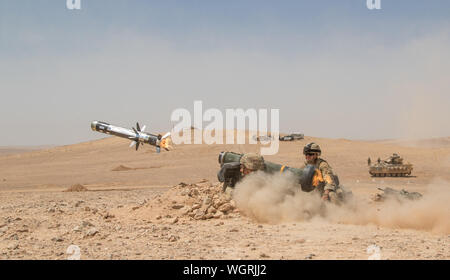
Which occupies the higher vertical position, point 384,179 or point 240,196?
point 240,196

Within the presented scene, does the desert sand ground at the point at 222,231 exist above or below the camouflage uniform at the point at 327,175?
below

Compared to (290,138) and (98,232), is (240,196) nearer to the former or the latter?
(98,232)

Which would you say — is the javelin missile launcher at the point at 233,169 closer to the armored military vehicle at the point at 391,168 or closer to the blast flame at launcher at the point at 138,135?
the blast flame at launcher at the point at 138,135

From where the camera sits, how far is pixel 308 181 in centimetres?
834

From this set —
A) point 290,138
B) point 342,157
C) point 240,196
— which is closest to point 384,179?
point 342,157

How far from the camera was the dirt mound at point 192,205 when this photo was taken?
11.3m

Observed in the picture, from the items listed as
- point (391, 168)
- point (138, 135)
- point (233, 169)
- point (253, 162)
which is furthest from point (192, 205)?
point (391, 168)

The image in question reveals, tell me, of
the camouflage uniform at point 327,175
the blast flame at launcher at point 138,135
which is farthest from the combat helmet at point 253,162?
the blast flame at launcher at point 138,135

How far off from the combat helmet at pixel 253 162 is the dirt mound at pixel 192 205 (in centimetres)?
89

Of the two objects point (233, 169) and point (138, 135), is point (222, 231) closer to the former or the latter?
point (233, 169)

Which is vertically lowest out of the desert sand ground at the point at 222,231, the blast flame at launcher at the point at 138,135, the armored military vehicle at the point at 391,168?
the armored military vehicle at the point at 391,168

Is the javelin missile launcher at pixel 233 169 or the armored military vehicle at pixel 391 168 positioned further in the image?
the armored military vehicle at pixel 391 168

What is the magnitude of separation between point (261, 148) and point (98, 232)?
144 feet

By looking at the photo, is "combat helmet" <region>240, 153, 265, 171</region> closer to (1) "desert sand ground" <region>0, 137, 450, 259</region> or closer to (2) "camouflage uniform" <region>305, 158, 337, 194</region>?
(1) "desert sand ground" <region>0, 137, 450, 259</region>
